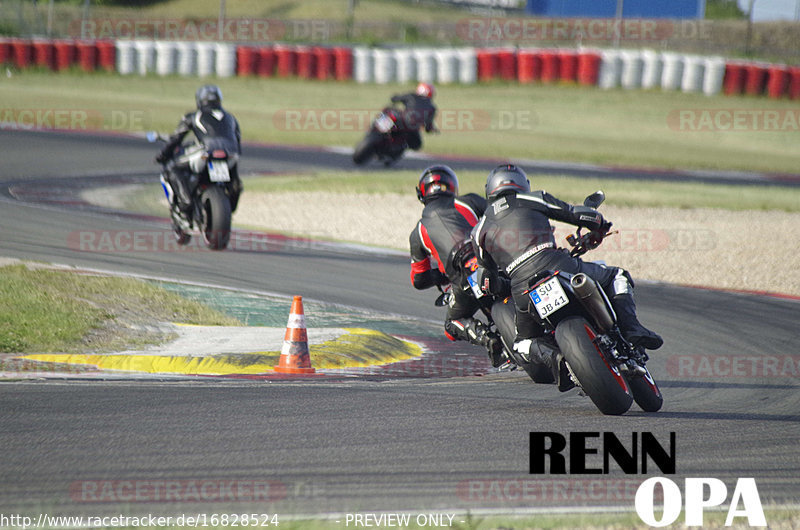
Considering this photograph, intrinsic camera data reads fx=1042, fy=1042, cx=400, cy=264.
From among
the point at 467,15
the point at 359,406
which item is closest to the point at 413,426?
the point at 359,406

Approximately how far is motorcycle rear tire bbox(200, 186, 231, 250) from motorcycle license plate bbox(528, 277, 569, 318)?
596cm

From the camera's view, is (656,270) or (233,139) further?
(656,270)

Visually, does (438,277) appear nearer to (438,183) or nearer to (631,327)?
(438,183)

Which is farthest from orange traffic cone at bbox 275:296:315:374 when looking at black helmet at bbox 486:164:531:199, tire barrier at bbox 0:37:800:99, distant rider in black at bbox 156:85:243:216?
tire barrier at bbox 0:37:800:99

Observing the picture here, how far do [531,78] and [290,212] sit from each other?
58.2 feet

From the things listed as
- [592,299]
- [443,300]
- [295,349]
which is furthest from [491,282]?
[295,349]

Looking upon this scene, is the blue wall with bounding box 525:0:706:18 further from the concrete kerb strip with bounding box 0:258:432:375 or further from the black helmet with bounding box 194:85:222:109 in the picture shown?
the concrete kerb strip with bounding box 0:258:432:375

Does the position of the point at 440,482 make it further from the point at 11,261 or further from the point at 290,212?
the point at 290,212

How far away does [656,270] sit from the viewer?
41.0 feet

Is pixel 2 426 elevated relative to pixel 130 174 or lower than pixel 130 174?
elevated

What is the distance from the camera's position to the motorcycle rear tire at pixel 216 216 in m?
11.5

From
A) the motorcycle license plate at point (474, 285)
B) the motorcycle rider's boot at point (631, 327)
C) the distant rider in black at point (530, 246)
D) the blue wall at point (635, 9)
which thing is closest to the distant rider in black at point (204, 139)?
the motorcycle license plate at point (474, 285)

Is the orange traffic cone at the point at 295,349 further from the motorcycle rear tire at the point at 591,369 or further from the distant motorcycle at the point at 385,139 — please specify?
the distant motorcycle at the point at 385,139

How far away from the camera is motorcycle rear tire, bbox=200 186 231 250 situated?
37.8ft
